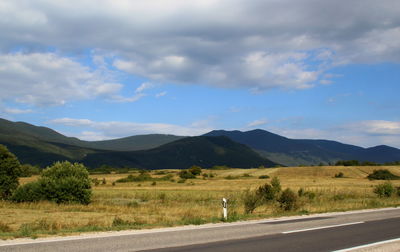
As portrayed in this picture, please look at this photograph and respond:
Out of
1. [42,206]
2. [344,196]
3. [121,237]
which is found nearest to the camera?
[121,237]

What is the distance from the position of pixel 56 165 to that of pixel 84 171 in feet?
8.83

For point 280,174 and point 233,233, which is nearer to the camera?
point 233,233

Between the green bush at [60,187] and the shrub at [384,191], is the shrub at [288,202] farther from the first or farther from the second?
the shrub at [384,191]

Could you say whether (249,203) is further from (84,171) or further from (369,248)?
(84,171)

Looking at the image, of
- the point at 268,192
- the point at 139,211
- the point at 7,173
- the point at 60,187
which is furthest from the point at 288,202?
the point at 7,173

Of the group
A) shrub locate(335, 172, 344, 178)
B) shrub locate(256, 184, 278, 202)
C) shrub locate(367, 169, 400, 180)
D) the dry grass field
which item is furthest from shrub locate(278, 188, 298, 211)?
shrub locate(335, 172, 344, 178)

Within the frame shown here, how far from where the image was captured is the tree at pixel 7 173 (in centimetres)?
3819

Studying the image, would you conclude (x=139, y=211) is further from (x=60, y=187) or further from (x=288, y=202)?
(x=60, y=187)

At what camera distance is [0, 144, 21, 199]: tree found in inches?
1503

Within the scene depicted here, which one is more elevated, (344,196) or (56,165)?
(56,165)

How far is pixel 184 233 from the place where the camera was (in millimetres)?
13102

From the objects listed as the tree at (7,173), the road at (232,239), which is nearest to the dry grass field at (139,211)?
the road at (232,239)

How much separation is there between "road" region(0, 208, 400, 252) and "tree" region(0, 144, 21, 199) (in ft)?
97.9

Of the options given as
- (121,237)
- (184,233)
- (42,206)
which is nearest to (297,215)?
(184,233)
